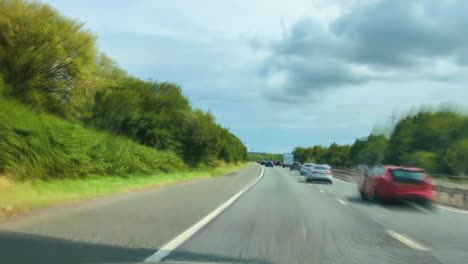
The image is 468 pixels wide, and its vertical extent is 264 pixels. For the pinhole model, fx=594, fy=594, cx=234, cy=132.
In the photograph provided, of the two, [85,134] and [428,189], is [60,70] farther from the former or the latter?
[428,189]

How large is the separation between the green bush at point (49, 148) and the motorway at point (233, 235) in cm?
327

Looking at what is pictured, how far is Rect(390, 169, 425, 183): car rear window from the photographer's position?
2240cm

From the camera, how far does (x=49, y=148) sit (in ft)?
71.3

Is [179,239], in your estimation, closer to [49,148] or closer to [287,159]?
[49,148]

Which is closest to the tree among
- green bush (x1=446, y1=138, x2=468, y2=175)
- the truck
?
green bush (x1=446, y1=138, x2=468, y2=175)

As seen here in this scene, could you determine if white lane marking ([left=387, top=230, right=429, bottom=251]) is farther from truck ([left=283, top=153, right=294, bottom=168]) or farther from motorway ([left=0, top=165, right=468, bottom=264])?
truck ([left=283, top=153, right=294, bottom=168])

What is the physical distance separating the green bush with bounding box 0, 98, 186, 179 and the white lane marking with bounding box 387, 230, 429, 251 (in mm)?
12026

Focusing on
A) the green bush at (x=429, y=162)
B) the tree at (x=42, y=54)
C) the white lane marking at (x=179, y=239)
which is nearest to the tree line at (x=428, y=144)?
the green bush at (x=429, y=162)

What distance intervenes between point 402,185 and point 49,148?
13.2 m

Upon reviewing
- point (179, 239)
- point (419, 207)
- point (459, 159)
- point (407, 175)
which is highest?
point (459, 159)

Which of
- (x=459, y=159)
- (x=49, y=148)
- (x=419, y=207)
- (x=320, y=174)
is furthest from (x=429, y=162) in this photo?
(x=49, y=148)

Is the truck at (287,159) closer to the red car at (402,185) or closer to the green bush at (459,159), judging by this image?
the green bush at (459,159)

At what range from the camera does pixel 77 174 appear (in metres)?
23.8

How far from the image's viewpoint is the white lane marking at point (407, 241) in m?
11.5
